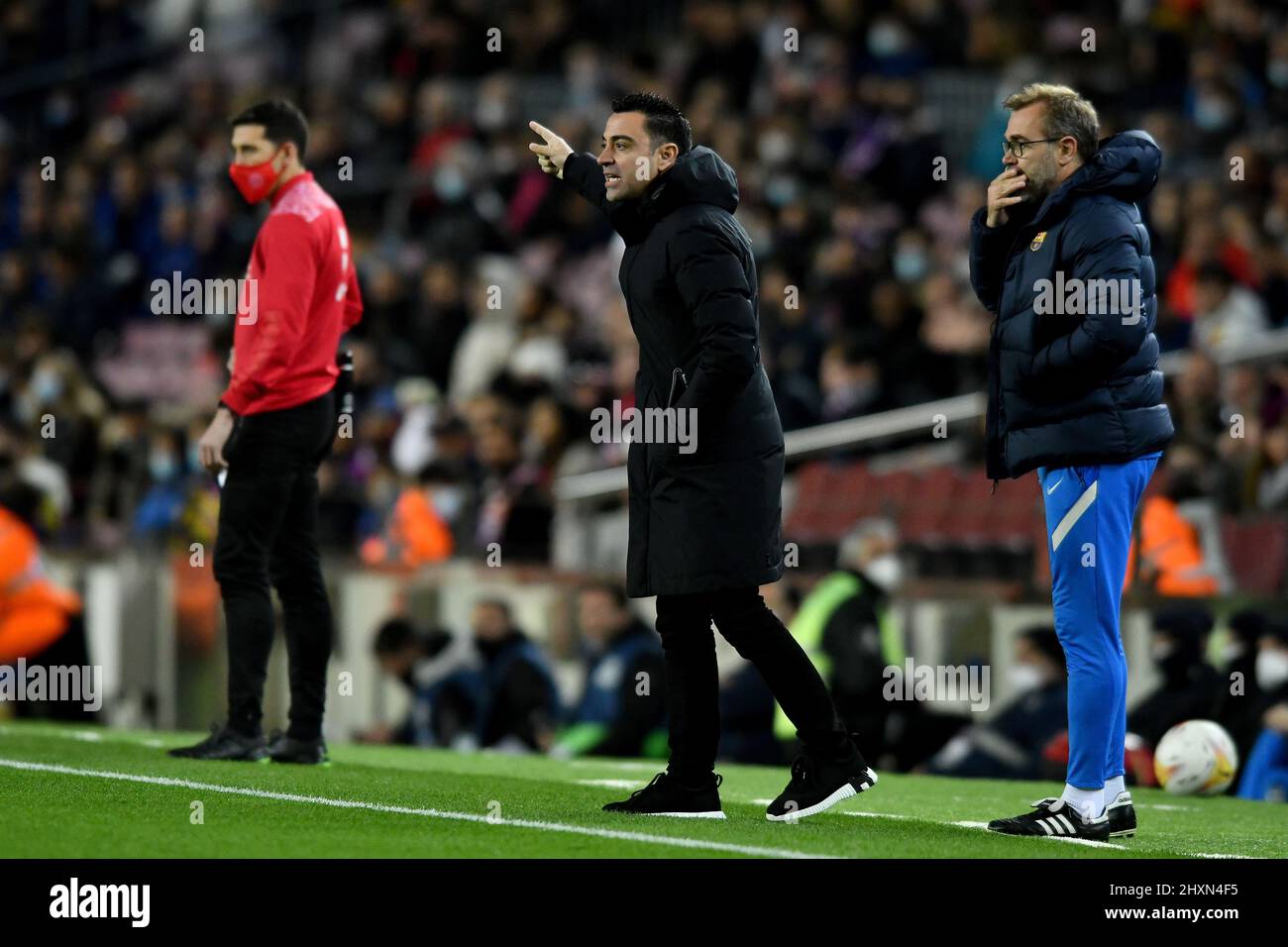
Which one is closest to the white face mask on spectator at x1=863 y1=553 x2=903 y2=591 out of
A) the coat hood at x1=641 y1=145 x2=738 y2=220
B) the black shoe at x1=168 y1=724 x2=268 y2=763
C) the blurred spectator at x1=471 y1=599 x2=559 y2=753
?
the blurred spectator at x1=471 y1=599 x2=559 y2=753

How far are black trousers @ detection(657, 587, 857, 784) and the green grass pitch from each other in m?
0.26

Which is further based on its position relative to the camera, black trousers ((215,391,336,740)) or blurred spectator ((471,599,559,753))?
blurred spectator ((471,599,559,753))

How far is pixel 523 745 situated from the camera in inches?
550

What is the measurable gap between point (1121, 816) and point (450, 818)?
202 cm

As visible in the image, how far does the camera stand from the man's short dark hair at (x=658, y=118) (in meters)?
7.35

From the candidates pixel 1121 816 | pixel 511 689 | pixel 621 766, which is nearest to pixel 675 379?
pixel 1121 816

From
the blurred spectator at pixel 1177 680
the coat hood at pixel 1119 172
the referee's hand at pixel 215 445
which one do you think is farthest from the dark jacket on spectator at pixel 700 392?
the blurred spectator at pixel 1177 680

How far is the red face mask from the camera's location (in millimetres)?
8969

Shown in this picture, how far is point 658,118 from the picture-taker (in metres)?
7.36

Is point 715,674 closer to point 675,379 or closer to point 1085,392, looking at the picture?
point 675,379

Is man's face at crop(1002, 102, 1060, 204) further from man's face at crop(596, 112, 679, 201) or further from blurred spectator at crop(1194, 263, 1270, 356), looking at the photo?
blurred spectator at crop(1194, 263, 1270, 356)

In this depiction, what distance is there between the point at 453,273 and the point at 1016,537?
23.1ft
